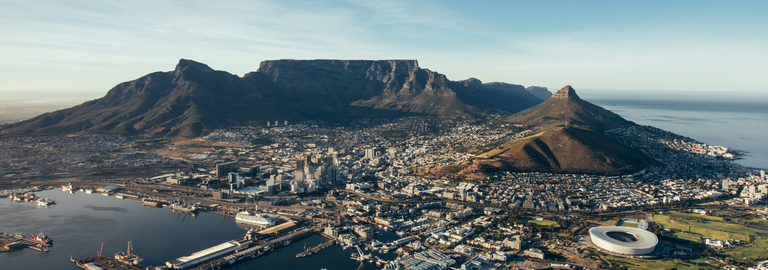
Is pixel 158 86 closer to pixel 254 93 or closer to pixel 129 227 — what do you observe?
pixel 254 93

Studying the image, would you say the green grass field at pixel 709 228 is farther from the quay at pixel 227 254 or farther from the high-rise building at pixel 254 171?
the high-rise building at pixel 254 171

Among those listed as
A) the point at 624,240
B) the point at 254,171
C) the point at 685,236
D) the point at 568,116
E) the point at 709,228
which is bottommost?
the point at 685,236

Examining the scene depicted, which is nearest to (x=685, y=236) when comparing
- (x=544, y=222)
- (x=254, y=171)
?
(x=544, y=222)

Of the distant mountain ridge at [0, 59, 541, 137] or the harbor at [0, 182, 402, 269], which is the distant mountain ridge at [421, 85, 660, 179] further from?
the distant mountain ridge at [0, 59, 541, 137]

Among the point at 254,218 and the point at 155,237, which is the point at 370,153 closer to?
the point at 254,218

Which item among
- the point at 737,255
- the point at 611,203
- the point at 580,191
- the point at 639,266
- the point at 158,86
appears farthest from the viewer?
the point at 158,86

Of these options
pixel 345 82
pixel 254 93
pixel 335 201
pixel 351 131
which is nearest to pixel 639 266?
pixel 335 201
